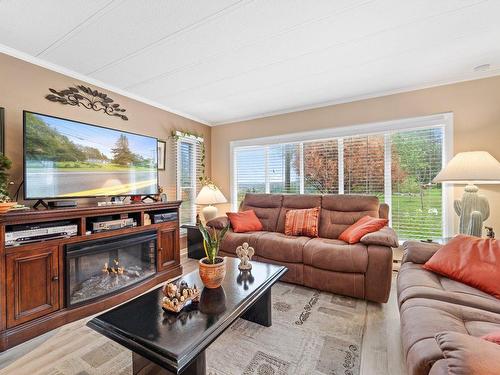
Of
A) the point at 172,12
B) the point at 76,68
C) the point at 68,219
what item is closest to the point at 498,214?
the point at 172,12

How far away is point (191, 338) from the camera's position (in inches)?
42.3

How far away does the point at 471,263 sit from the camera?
1.61 m

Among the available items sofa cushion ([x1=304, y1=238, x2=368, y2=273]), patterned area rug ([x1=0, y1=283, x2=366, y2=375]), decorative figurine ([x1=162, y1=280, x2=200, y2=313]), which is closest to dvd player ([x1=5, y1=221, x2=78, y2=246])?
patterned area rug ([x1=0, y1=283, x2=366, y2=375])

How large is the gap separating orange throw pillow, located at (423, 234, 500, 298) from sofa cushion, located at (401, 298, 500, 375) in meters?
0.36

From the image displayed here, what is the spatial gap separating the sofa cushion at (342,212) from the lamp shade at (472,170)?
2.61 ft

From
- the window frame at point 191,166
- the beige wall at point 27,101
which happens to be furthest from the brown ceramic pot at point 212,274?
the window frame at point 191,166

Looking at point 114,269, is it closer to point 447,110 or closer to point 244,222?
point 244,222

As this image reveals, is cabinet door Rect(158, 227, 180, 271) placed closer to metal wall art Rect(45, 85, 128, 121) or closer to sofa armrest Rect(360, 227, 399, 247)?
metal wall art Rect(45, 85, 128, 121)

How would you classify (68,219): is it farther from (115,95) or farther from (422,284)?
(422,284)

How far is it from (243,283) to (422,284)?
3.91 feet

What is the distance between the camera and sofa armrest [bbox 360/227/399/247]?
2240mm

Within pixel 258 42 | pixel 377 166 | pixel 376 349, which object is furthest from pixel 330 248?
pixel 258 42

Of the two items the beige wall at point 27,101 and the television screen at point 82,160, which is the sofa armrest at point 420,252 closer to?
the television screen at point 82,160

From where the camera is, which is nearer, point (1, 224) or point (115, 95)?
point (1, 224)
